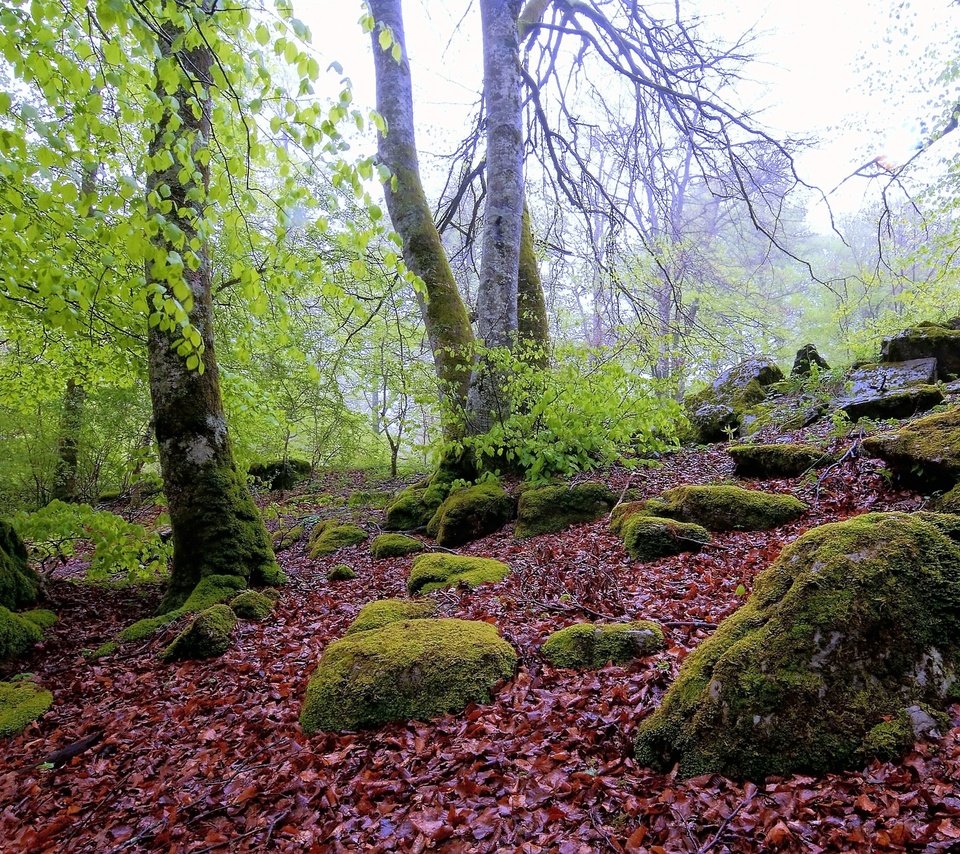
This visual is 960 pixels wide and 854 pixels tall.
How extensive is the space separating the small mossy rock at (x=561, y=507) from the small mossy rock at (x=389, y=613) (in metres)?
2.18

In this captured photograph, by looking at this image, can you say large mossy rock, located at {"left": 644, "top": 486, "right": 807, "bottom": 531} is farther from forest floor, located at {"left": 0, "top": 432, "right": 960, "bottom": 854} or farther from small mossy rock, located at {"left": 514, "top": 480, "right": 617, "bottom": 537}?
small mossy rock, located at {"left": 514, "top": 480, "right": 617, "bottom": 537}

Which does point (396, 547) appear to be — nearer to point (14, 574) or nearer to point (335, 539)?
point (335, 539)

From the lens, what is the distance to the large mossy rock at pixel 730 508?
4605 millimetres

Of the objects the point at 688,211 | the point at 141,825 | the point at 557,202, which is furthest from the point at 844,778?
the point at 688,211

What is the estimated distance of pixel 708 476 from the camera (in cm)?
643

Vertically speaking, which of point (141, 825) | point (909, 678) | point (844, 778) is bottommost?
point (141, 825)

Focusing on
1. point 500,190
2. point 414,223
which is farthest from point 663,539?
point 414,223

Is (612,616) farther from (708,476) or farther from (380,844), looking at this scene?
(708,476)

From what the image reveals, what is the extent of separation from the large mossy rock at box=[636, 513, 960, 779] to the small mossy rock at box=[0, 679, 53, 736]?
4172 mm

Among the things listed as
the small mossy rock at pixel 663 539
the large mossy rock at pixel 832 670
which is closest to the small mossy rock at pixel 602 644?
the large mossy rock at pixel 832 670

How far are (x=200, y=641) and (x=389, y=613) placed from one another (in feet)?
5.25

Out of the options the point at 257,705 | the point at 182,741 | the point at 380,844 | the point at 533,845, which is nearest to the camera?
the point at 533,845

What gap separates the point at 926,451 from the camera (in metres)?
3.94

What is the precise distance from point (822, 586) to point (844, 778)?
66 cm
